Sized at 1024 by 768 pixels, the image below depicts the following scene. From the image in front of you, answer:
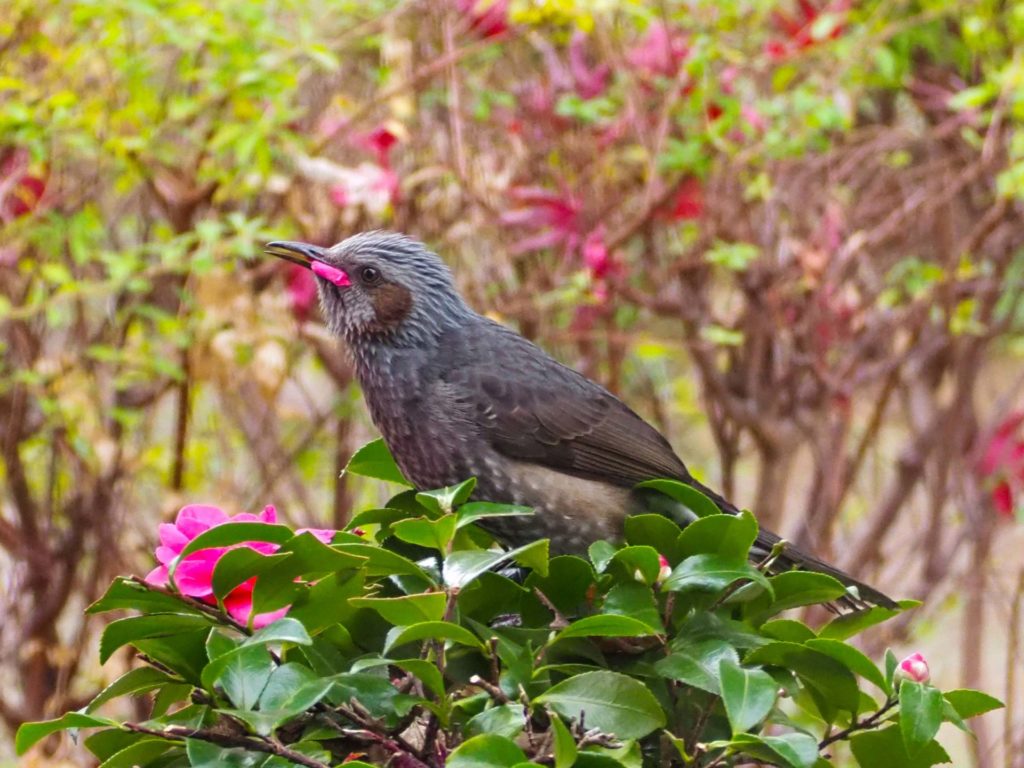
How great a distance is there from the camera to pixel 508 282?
488 cm

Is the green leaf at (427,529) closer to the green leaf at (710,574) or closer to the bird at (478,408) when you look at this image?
the green leaf at (710,574)

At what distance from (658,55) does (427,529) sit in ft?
10.6

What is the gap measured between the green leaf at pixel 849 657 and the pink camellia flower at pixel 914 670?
0.03 m

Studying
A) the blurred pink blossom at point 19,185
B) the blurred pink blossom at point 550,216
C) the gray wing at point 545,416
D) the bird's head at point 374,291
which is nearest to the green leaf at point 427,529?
the gray wing at point 545,416

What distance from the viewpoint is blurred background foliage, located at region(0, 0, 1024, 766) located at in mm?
4242

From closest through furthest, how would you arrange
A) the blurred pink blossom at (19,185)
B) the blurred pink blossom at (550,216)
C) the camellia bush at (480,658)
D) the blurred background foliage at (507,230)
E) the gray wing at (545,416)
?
the camellia bush at (480,658) < the gray wing at (545,416) < the blurred background foliage at (507,230) < the blurred pink blossom at (19,185) < the blurred pink blossom at (550,216)

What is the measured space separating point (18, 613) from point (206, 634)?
11.1ft

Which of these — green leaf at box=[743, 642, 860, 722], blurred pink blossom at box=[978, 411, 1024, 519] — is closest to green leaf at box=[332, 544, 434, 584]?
green leaf at box=[743, 642, 860, 722]

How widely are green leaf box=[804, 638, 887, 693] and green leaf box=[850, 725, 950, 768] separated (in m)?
0.09

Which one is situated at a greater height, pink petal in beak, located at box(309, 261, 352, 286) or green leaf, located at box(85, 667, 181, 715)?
pink petal in beak, located at box(309, 261, 352, 286)

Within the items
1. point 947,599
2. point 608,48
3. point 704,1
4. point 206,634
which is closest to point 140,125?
point 608,48

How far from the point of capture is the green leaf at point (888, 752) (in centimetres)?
180

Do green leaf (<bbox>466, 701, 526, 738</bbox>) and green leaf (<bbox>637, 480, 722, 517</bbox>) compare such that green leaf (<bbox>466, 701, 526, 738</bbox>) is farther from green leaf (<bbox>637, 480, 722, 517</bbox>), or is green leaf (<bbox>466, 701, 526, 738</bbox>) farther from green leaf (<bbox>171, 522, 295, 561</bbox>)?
green leaf (<bbox>637, 480, 722, 517</bbox>)

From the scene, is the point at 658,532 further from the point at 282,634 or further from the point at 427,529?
the point at 282,634
